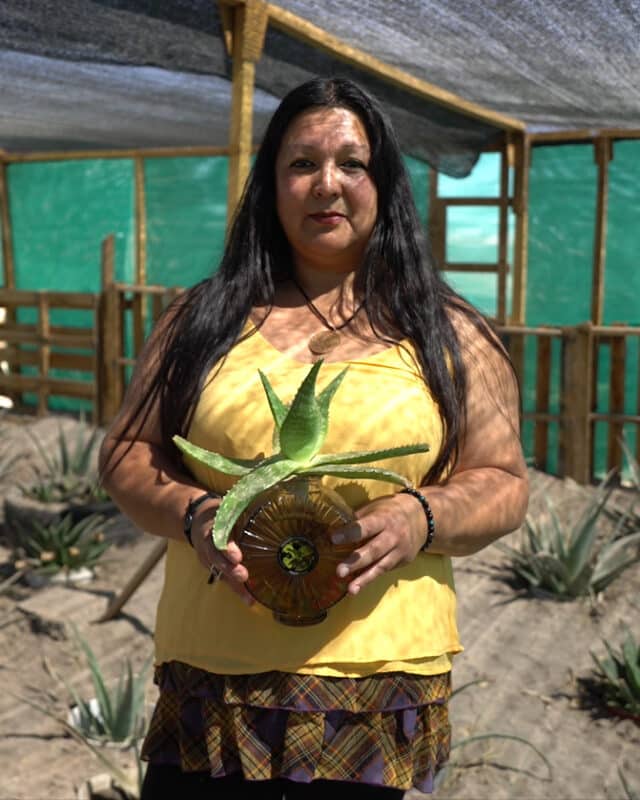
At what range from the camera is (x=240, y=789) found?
4.46 feet

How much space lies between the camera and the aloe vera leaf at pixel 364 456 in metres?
1.21

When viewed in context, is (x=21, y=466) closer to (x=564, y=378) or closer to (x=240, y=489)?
(x=564, y=378)

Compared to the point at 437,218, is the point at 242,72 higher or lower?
higher

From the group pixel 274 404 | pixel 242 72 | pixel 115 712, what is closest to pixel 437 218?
pixel 242 72

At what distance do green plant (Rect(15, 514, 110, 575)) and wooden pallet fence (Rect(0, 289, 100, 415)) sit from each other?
2.96 metres

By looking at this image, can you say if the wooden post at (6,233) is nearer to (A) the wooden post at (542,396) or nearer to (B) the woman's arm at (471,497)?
(A) the wooden post at (542,396)

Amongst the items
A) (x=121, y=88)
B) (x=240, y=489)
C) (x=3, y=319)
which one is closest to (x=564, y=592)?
(x=121, y=88)

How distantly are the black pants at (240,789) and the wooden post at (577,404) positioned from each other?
5.00 meters

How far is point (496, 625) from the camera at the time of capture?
415cm

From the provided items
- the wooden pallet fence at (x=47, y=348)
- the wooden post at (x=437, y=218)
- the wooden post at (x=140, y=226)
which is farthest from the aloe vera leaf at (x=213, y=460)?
the wooden post at (x=140, y=226)

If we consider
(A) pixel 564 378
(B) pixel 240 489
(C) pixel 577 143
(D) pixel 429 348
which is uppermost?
(C) pixel 577 143

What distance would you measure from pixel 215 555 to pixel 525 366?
5782 millimetres

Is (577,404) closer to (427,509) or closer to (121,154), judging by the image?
(121,154)

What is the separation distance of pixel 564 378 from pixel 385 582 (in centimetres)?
507
